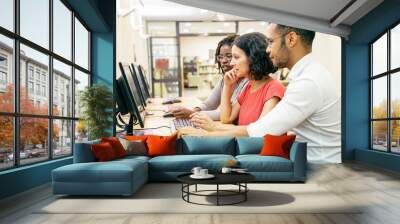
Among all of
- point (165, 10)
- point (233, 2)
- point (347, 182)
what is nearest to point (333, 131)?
point (347, 182)

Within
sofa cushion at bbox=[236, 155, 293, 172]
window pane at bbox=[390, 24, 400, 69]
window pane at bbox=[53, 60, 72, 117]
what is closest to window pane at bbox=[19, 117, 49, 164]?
window pane at bbox=[53, 60, 72, 117]

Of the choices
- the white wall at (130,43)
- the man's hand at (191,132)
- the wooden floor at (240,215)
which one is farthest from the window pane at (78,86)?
the wooden floor at (240,215)

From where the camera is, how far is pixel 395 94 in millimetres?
7770

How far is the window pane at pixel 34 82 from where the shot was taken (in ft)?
17.5

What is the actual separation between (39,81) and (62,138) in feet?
4.31

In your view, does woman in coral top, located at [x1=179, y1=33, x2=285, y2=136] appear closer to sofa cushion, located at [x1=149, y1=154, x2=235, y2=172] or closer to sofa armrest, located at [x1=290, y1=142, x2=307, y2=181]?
sofa armrest, located at [x1=290, y1=142, x2=307, y2=181]

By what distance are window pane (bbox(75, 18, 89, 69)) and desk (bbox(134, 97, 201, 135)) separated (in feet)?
4.96

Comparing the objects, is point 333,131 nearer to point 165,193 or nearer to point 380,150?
point 380,150

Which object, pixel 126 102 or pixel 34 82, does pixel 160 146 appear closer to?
pixel 126 102

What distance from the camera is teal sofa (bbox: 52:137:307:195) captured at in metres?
4.79

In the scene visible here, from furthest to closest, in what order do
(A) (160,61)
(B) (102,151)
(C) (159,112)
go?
(A) (160,61) < (C) (159,112) < (B) (102,151)

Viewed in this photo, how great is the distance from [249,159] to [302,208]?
6.04 feet

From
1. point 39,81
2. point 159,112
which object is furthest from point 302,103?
point 39,81

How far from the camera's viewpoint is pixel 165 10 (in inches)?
346
